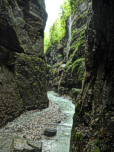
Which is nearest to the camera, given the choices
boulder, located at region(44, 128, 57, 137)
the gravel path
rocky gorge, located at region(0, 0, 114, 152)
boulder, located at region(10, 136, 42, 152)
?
rocky gorge, located at region(0, 0, 114, 152)

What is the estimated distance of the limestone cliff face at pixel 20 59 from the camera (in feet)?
22.9

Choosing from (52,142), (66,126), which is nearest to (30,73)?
(66,126)

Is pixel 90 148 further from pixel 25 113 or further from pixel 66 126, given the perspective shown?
pixel 25 113

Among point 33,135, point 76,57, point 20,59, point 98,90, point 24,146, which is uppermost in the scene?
point 76,57

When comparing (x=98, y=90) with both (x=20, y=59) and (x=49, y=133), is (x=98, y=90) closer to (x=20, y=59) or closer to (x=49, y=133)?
(x=49, y=133)

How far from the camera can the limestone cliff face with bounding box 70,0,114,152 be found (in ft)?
10.0

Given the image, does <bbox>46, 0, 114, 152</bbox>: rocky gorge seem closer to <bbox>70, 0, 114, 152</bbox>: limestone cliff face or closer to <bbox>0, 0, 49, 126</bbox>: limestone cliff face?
<bbox>70, 0, 114, 152</bbox>: limestone cliff face

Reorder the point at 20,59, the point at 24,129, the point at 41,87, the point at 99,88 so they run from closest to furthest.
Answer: the point at 99,88
the point at 24,129
the point at 20,59
the point at 41,87

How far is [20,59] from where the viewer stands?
31.6ft

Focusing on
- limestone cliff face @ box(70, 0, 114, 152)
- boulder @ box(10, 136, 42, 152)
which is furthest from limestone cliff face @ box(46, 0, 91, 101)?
boulder @ box(10, 136, 42, 152)

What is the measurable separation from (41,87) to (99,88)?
804 centimetres

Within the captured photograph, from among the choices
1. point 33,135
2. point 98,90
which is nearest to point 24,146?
point 33,135

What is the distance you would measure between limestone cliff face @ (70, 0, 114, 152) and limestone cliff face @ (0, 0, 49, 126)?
192 inches

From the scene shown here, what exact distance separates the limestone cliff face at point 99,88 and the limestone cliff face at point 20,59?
488 cm
